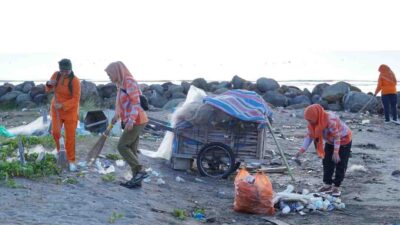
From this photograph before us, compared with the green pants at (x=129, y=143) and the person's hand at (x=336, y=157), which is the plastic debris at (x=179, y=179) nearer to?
the green pants at (x=129, y=143)

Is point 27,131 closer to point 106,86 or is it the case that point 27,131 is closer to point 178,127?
point 178,127

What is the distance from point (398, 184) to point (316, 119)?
7.85 ft

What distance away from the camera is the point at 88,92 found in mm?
26906

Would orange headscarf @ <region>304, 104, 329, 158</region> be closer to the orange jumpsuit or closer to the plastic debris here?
the plastic debris

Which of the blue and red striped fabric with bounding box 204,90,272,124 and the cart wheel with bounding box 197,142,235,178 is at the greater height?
the blue and red striped fabric with bounding box 204,90,272,124

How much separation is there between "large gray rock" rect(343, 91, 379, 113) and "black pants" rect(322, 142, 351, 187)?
14.2 metres

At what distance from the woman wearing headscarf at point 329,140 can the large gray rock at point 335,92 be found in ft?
54.3

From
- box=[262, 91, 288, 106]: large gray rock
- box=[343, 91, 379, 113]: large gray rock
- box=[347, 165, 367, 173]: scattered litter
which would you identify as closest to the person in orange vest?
box=[347, 165, 367, 173]: scattered litter

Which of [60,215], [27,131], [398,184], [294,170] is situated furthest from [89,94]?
[60,215]

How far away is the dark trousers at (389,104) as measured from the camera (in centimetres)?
2097

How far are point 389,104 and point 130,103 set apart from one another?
13142mm

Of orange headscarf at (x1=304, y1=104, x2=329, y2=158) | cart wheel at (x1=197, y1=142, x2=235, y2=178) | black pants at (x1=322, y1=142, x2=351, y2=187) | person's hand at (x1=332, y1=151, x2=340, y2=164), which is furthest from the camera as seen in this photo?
cart wheel at (x1=197, y1=142, x2=235, y2=178)

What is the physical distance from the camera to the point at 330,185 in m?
11.0

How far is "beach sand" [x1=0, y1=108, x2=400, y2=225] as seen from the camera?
8141 mm
